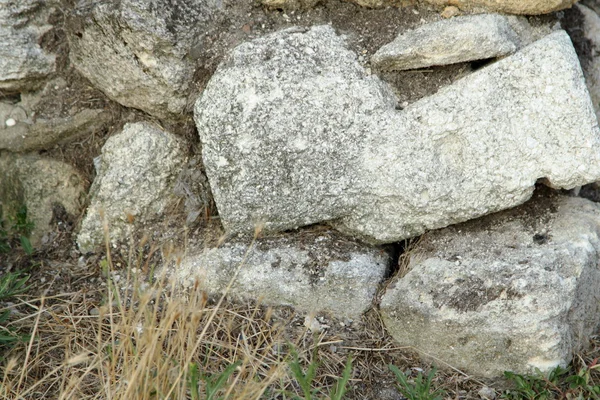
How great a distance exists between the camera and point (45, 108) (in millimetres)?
3100

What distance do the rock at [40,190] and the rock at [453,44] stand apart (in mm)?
1425

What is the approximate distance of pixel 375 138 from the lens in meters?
2.62

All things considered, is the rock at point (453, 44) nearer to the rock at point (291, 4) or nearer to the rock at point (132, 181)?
the rock at point (291, 4)

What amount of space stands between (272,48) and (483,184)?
36.7 inches

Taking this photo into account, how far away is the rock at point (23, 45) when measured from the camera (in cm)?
293

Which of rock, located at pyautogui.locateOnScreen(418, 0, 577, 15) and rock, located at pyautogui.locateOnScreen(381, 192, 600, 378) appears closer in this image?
rock, located at pyautogui.locateOnScreen(381, 192, 600, 378)

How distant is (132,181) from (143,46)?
0.55 m

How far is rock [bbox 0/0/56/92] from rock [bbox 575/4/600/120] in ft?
7.42

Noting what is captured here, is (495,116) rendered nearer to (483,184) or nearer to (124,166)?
(483,184)

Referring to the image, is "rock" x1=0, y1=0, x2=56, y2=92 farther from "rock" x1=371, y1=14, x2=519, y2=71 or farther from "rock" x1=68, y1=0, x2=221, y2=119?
"rock" x1=371, y1=14, x2=519, y2=71

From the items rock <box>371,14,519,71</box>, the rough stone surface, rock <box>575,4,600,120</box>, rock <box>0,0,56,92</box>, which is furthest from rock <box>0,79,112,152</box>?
rock <box>575,4,600,120</box>

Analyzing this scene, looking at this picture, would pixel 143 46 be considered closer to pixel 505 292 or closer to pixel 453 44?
pixel 453 44

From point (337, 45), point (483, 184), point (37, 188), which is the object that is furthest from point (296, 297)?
point (37, 188)

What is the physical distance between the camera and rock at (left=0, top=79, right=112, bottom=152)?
3078 millimetres
